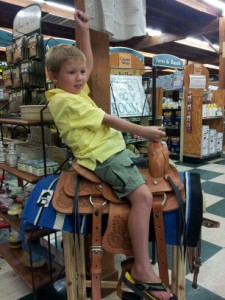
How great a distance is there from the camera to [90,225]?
42.3 inches

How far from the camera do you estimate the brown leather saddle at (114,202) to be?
1.02 meters

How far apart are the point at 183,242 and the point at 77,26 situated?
3.54 ft

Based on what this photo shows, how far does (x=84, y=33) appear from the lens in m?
1.31

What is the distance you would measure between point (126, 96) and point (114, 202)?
2.09 meters

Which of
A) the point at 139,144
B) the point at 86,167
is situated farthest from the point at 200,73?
the point at 86,167

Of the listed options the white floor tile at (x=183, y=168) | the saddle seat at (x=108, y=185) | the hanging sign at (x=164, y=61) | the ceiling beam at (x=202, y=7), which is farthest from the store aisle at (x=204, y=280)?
the ceiling beam at (x=202, y=7)

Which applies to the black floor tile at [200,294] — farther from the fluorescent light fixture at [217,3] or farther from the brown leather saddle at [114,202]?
the fluorescent light fixture at [217,3]

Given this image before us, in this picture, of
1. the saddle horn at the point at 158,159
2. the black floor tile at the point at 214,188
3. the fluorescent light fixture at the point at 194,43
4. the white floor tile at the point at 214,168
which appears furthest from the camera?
the fluorescent light fixture at the point at 194,43

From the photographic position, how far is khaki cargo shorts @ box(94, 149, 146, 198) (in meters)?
1.05

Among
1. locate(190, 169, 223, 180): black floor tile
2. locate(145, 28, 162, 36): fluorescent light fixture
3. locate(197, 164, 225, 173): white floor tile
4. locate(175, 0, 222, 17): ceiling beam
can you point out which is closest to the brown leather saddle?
locate(190, 169, 223, 180): black floor tile

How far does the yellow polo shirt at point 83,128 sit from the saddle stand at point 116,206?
0.25ft

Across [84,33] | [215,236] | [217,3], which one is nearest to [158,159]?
[84,33]

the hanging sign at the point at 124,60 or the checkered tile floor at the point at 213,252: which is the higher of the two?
the hanging sign at the point at 124,60

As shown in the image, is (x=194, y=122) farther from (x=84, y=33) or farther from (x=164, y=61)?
(x=84, y=33)
